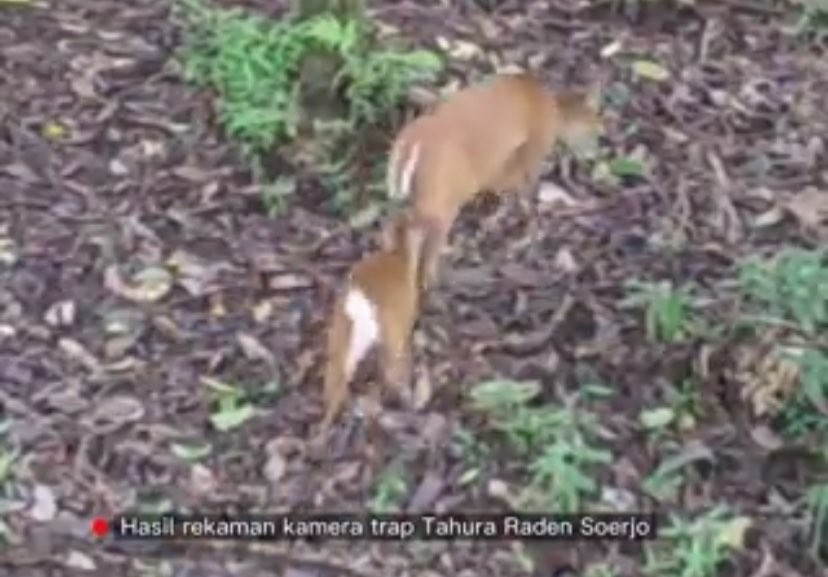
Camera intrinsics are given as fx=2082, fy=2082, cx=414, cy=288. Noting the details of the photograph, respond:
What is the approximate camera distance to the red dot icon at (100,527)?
155 inches

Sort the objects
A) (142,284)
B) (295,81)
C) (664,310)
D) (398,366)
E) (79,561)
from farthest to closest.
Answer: (295,81)
(142,284)
(664,310)
(79,561)
(398,366)

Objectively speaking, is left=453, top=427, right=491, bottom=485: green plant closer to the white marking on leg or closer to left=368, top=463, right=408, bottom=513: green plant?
left=368, top=463, right=408, bottom=513: green plant

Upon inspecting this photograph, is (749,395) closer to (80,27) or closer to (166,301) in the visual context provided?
(166,301)

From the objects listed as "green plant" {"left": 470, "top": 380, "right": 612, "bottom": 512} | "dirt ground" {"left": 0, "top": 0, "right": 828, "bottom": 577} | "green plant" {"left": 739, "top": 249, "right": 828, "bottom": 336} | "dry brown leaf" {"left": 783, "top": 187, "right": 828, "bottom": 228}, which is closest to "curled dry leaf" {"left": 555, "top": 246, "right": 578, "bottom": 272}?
"dirt ground" {"left": 0, "top": 0, "right": 828, "bottom": 577}

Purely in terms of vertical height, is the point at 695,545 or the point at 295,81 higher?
the point at 295,81

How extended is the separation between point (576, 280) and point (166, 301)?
0.93m

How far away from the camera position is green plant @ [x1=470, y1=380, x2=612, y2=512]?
4.05m

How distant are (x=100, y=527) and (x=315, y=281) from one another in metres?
0.93

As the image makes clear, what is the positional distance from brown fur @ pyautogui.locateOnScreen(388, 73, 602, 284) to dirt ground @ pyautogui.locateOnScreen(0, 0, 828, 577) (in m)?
0.66

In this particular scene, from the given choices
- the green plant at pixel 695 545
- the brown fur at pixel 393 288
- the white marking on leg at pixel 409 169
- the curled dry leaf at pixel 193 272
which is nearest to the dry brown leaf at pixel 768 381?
the green plant at pixel 695 545

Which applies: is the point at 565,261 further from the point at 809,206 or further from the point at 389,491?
the point at 389,491

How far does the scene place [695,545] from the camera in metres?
3.94

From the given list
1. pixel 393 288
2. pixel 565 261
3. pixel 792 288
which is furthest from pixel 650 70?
pixel 393 288

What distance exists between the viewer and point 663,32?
5.82 m
